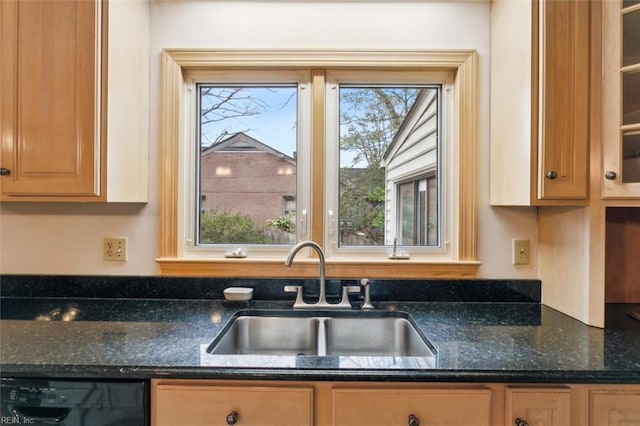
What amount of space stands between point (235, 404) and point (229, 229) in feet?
2.96

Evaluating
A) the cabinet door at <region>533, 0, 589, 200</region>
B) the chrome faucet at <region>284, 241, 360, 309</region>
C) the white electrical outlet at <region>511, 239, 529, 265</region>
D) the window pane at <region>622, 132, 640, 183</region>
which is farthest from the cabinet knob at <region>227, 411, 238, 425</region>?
the window pane at <region>622, 132, 640, 183</region>

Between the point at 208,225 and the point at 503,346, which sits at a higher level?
the point at 208,225

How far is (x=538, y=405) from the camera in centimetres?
92

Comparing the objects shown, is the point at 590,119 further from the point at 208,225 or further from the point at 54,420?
the point at 54,420

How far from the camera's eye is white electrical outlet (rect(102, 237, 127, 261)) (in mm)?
1598

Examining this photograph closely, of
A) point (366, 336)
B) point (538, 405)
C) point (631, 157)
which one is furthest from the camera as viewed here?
Result: point (366, 336)

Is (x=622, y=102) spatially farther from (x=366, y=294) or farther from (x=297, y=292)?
(x=297, y=292)

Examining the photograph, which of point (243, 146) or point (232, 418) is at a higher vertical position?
point (243, 146)

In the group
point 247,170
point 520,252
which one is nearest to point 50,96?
point 247,170

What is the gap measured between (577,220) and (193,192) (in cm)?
164

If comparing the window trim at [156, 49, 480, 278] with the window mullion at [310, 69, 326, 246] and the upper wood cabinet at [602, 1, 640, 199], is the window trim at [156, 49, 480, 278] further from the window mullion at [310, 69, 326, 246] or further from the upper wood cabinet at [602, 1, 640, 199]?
the upper wood cabinet at [602, 1, 640, 199]

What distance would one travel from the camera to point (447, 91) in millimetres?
1631

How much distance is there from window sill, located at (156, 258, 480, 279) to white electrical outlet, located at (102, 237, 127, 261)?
0.62ft

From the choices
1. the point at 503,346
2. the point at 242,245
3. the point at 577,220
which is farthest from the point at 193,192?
the point at 577,220
